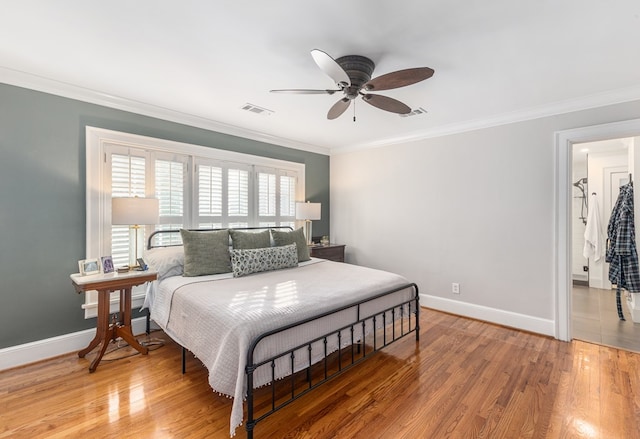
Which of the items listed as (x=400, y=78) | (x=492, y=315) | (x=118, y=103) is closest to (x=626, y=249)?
(x=492, y=315)

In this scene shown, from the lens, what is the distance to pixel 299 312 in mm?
2084

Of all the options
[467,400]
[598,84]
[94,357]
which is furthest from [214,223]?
[598,84]

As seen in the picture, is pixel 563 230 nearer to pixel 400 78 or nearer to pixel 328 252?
pixel 400 78

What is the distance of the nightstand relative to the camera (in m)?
4.60

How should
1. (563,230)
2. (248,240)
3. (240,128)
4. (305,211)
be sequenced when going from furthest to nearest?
(305,211)
(240,128)
(248,240)
(563,230)

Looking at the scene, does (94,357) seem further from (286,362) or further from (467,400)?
(467,400)

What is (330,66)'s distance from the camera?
186cm

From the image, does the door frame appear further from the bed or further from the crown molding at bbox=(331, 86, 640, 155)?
the bed

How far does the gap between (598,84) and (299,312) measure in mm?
3387

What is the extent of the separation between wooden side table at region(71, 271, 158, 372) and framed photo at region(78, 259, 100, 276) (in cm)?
6

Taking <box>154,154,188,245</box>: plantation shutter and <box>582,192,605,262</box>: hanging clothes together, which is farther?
<box>582,192,605,262</box>: hanging clothes

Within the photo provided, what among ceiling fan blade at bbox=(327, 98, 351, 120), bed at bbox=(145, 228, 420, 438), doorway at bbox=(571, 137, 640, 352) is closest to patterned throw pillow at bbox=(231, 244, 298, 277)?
bed at bbox=(145, 228, 420, 438)

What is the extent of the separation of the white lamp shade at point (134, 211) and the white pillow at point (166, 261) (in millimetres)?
367

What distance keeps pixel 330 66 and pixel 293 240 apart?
2365 millimetres
